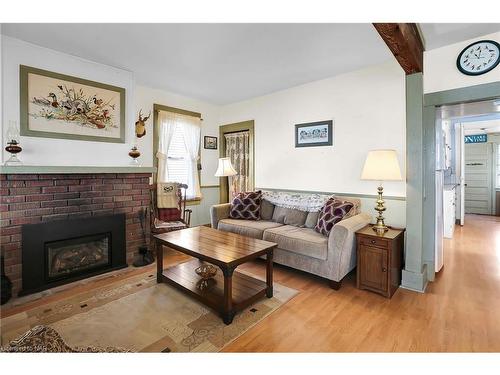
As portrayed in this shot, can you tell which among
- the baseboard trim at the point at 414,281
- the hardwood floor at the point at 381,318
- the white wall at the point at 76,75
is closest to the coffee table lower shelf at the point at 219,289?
the hardwood floor at the point at 381,318

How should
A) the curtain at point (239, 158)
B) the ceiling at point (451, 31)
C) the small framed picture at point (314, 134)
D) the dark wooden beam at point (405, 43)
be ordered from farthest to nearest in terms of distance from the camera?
the curtain at point (239, 158)
the small framed picture at point (314, 134)
the ceiling at point (451, 31)
the dark wooden beam at point (405, 43)

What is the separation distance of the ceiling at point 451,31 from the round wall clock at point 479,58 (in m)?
0.10

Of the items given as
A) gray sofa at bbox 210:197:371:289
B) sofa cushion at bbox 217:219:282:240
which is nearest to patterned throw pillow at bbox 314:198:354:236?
gray sofa at bbox 210:197:371:289

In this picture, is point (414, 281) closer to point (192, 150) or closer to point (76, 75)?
point (192, 150)

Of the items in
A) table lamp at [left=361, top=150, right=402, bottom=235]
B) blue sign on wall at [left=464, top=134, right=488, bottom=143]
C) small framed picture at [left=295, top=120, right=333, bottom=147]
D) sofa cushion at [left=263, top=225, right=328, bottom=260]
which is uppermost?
blue sign on wall at [left=464, top=134, right=488, bottom=143]

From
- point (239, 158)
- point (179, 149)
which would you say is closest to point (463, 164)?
point (239, 158)

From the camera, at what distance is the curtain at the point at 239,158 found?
15.4 ft

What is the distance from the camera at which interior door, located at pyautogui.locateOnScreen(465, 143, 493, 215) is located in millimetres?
6625

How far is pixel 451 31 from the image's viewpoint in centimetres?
226

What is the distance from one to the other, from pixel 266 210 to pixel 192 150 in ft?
5.95

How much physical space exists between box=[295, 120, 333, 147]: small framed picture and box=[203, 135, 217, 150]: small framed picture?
1797mm

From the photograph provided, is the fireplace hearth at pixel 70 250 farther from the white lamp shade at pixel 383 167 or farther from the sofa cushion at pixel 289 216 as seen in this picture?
the white lamp shade at pixel 383 167

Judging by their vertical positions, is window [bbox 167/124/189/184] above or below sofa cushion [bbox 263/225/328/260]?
above

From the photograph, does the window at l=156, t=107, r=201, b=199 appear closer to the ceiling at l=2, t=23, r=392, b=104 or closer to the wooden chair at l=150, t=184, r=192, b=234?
the wooden chair at l=150, t=184, r=192, b=234
